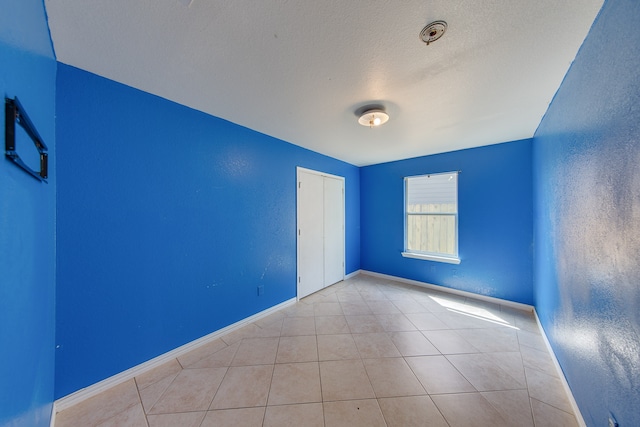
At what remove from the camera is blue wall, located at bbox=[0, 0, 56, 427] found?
0.77 m

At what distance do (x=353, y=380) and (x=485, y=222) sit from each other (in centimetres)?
306

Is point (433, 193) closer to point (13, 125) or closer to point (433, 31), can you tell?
point (433, 31)

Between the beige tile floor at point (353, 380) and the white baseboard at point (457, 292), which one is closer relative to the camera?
the beige tile floor at point (353, 380)

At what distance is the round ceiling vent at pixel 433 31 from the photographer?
1216 millimetres

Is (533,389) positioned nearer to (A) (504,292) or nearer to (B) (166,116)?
(A) (504,292)

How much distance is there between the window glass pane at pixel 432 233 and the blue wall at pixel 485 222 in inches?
5.9

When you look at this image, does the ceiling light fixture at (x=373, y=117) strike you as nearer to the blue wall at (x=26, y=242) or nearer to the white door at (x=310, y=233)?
the white door at (x=310, y=233)

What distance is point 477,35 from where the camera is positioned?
129 centimetres

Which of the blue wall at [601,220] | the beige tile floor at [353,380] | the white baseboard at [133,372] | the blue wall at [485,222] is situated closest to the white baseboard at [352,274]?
the blue wall at [485,222]

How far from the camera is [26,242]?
99 cm

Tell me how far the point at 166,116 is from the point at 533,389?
3.79 m

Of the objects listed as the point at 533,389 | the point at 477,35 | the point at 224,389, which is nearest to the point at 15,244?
the point at 224,389

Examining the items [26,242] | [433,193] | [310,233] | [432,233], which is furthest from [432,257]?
[26,242]

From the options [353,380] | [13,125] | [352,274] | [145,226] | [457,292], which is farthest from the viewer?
[352,274]
